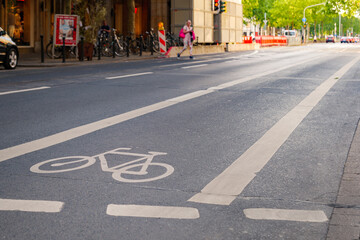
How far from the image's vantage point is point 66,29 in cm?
2398

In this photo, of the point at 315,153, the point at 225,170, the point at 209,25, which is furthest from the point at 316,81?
the point at 209,25

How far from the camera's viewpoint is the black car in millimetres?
18844

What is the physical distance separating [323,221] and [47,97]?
7671 mm

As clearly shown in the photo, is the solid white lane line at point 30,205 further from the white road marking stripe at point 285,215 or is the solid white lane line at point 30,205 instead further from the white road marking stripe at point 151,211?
the white road marking stripe at point 285,215

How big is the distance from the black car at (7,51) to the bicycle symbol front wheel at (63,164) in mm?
14021

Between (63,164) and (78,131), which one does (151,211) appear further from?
(78,131)

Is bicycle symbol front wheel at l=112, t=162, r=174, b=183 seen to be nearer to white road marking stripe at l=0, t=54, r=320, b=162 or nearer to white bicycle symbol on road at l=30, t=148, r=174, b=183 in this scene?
white bicycle symbol on road at l=30, t=148, r=174, b=183

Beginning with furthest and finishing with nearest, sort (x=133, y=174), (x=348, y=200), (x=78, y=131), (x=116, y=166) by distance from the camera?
(x=78, y=131) < (x=116, y=166) < (x=133, y=174) < (x=348, y=200)

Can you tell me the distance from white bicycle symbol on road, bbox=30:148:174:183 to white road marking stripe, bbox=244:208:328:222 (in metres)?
1.13

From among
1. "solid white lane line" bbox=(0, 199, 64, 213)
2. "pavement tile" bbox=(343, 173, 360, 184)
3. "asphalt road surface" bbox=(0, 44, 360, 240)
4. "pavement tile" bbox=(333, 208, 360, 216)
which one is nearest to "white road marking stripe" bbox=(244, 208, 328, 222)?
"asphalt road surface" bbox=(0, 44, 360, 240)

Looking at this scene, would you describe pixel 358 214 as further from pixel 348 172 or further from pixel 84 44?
pixel 84 44

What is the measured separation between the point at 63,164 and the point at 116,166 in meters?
0.46

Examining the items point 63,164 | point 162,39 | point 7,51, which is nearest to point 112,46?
point 162,39

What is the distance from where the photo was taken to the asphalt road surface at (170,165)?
379cm
